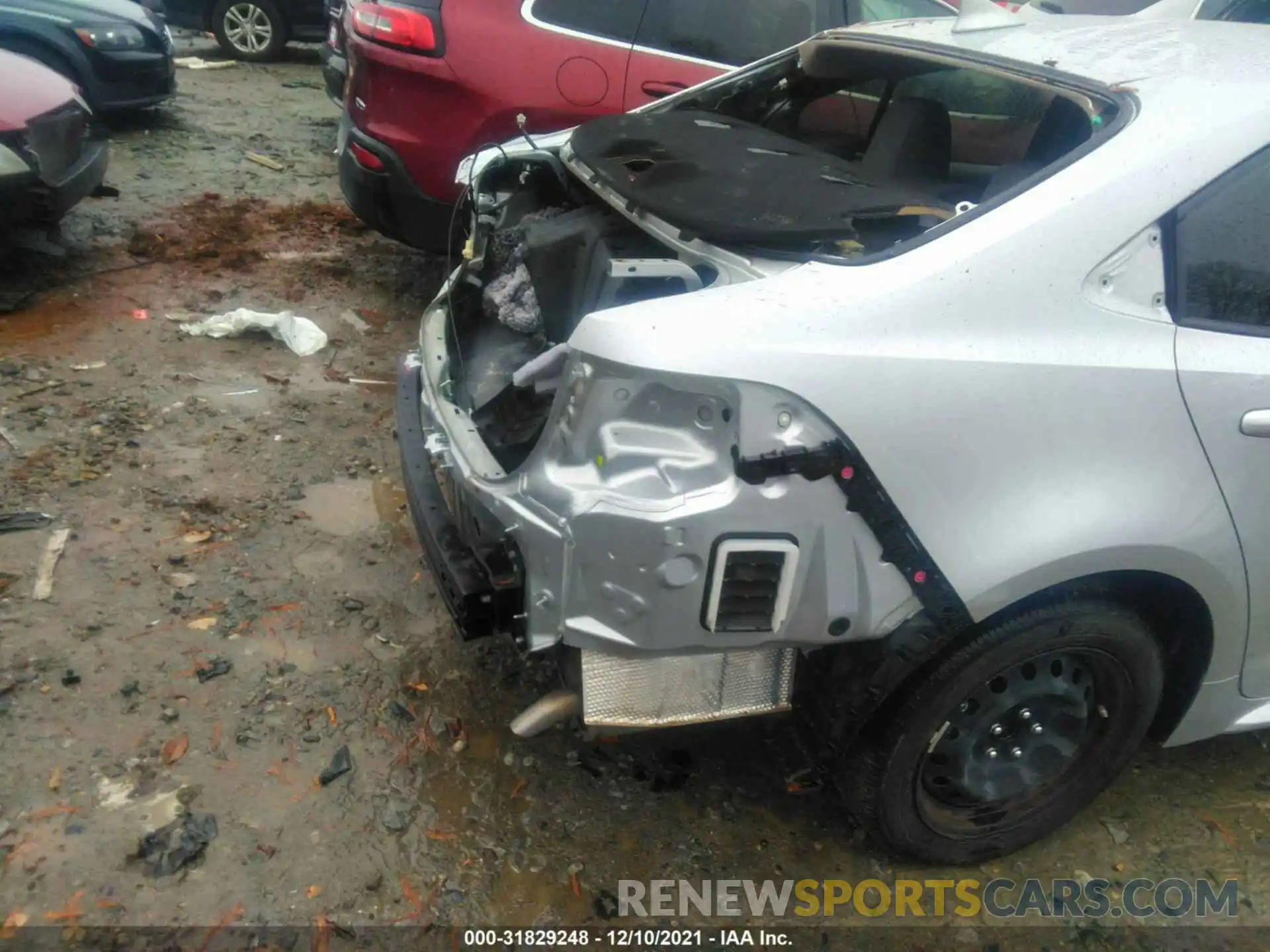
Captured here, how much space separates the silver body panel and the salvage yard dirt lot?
0.76 meters

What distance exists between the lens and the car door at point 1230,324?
1.97m

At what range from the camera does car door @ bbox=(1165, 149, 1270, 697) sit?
1966 millimetres

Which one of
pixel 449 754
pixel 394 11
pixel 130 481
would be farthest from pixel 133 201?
pixel 449 754

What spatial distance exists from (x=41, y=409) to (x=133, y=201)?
9.49 feet

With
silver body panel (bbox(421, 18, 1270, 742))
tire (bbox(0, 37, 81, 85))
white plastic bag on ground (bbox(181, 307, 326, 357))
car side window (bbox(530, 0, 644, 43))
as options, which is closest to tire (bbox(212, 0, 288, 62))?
tire (bbox(0, 37, 81, 85))

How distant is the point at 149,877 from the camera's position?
2.18m

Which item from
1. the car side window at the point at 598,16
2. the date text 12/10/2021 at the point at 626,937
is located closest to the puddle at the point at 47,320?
the car side window at the point at 598,16

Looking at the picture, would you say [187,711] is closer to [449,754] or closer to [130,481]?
[449,754]

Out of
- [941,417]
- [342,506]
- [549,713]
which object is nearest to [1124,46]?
[941,417]

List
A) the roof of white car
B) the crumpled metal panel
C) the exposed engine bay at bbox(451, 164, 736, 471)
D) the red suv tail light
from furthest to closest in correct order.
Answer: the red suv tail light
the exposed engine bay at bbox(451, 164, 736, 471)
the roof of white car
the crumpled metal panel

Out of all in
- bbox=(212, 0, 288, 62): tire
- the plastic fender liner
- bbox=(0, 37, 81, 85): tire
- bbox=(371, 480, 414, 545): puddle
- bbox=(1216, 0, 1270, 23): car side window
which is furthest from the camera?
bbox=(212, 0, 288, 62): tire

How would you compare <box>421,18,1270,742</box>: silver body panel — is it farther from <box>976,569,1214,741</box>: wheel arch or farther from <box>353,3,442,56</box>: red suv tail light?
<box>353,3,442,56</box>: red suv tail light

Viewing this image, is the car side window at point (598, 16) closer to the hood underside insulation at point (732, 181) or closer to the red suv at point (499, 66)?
the red suv at point (499, 66)

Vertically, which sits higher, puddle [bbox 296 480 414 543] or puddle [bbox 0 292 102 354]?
puddle [bbox 296 480 414 543]
